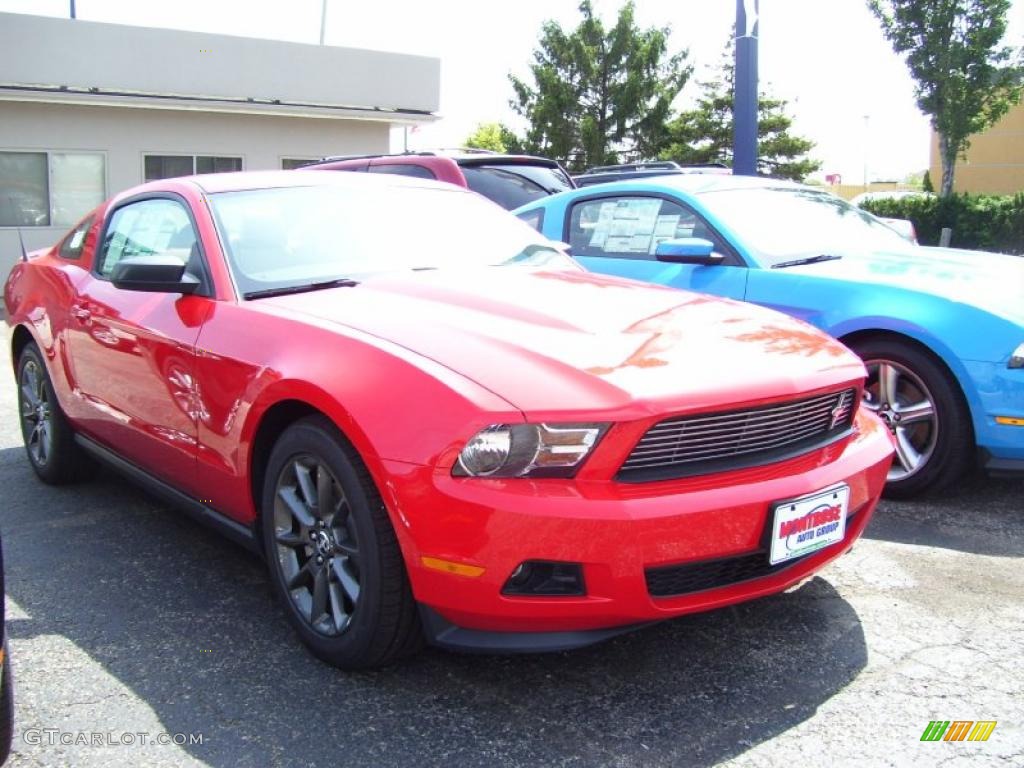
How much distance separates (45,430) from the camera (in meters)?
4.93

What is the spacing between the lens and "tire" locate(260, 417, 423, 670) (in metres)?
2.69

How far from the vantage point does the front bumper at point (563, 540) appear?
245cm

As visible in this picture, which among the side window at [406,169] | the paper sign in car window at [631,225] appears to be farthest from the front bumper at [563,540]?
the side window at [406,169]

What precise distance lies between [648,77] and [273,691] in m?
39.0

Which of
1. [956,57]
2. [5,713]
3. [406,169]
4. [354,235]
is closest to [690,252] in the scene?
[354,235]

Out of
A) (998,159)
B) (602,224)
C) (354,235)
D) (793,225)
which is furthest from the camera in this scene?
(998,159)

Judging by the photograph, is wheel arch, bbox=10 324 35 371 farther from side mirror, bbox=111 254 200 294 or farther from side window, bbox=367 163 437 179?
side window, bbox=367 163 437 179

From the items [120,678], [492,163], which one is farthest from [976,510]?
[492,163]

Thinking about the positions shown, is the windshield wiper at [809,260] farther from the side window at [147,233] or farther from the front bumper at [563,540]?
the side window at [147,233]

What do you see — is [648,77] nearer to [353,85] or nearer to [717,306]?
[353,85]

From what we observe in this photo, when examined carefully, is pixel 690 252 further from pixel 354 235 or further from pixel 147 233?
pixel 147 233

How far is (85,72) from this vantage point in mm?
15547

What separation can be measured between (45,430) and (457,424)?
323cm

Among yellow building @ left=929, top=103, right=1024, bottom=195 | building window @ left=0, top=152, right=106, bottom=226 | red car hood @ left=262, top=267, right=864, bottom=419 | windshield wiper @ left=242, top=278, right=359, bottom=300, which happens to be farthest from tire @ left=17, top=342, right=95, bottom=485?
yellow building @ left=929, top=103, right=1024, bottom=195
